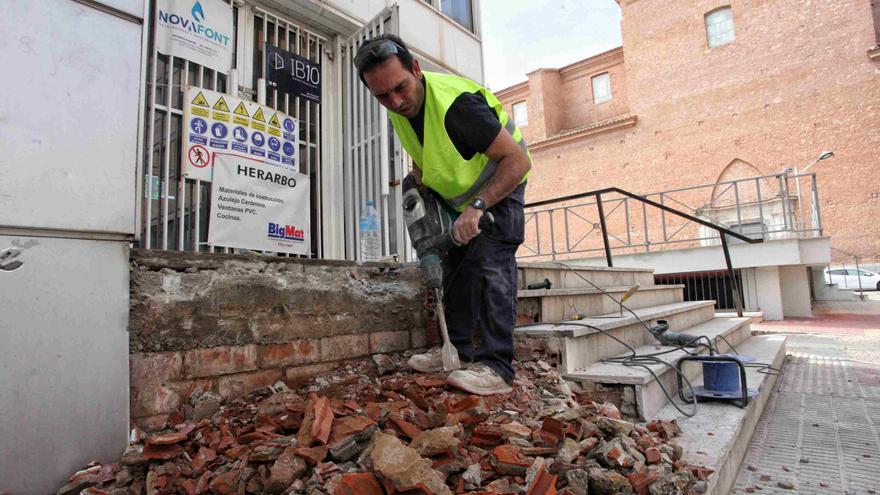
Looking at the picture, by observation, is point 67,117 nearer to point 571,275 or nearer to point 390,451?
point 390,451

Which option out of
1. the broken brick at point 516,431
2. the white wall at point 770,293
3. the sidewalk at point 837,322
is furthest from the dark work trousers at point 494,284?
the white wall at point 770,293

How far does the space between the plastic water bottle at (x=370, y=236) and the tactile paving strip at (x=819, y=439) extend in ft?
8.80

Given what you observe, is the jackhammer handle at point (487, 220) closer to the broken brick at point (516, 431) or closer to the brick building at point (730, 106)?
the broken brick at point (516, 431)

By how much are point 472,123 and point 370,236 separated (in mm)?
1943

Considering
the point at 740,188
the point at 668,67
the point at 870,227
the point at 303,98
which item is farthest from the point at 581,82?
the point at 303,98

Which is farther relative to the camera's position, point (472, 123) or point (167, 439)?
point (472, 123)

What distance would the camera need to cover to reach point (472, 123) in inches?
75.0

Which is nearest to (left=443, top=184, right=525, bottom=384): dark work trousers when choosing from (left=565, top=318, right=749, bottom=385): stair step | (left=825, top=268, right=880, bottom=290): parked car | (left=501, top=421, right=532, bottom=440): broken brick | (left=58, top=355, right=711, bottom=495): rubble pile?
(left=58, top=355, right=711, bottom=495): rubble pile

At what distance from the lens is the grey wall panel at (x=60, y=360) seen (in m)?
1.35

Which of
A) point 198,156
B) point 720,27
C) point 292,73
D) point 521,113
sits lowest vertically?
point 198,156

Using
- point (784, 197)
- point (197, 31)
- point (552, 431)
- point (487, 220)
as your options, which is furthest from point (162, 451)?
point (784, 197)

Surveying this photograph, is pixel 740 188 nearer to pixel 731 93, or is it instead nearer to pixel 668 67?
pixel 731 93

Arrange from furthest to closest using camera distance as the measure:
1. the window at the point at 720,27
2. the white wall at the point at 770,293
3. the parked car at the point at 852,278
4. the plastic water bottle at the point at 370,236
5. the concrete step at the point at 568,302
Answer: the window at the point at 720,27 < the parked car at the point at 852,278 < the white wall at the point at 770,293 < the plastic water bottle at the point at 370,236 < the concrete step at the point at 568,302

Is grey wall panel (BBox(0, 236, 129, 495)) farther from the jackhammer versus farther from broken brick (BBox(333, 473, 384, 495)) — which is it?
the jackhammer
